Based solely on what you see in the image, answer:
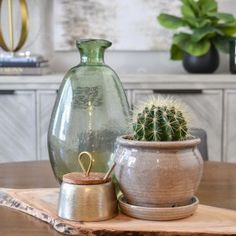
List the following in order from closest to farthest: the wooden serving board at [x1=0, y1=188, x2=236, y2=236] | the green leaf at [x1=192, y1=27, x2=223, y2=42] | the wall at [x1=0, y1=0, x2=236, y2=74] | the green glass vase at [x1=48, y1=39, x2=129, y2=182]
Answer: the wooden serving board at [x1=0, y1=188, x2=236, y2=236] < the green glass vase at [x1=48, y1=39, x2=129, y2=182] < the green leaf at [x1=192, y1=27, x2=223, y2=42] < the wall at [x1=0, y1=0, x2=236, y2=74]

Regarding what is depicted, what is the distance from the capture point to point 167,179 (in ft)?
3.16

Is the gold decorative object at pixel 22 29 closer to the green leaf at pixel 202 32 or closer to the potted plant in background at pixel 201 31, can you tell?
the potted plant in background at pixel 201 31

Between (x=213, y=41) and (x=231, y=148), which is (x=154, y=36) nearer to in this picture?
(x=213, y=41)

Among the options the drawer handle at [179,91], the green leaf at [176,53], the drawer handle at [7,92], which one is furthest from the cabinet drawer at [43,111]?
the green leaf at [176,53]

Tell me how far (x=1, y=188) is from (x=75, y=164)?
23cm

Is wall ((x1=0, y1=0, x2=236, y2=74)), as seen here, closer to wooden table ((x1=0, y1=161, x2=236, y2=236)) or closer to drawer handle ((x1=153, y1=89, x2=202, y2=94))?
drawer handle ((x1=153, y1=89, x2=202, y2=94))

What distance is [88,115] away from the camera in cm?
115

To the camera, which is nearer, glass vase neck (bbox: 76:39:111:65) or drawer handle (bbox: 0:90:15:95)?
glass vase neck (bbox: 76:39:111:65)

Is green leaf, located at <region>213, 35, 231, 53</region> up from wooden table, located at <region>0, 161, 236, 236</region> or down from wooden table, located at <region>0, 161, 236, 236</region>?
up

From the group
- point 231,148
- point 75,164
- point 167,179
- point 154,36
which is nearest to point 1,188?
point 75,164

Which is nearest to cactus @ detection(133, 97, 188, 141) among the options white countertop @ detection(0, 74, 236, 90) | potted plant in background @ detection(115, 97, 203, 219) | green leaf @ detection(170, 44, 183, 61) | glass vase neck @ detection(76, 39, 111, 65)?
potted plant in background @ detection(115, 97, 203, 219)

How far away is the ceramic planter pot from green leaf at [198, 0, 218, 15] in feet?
6.43

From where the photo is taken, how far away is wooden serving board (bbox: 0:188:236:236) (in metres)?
0.93

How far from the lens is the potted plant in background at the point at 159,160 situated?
0.97m
